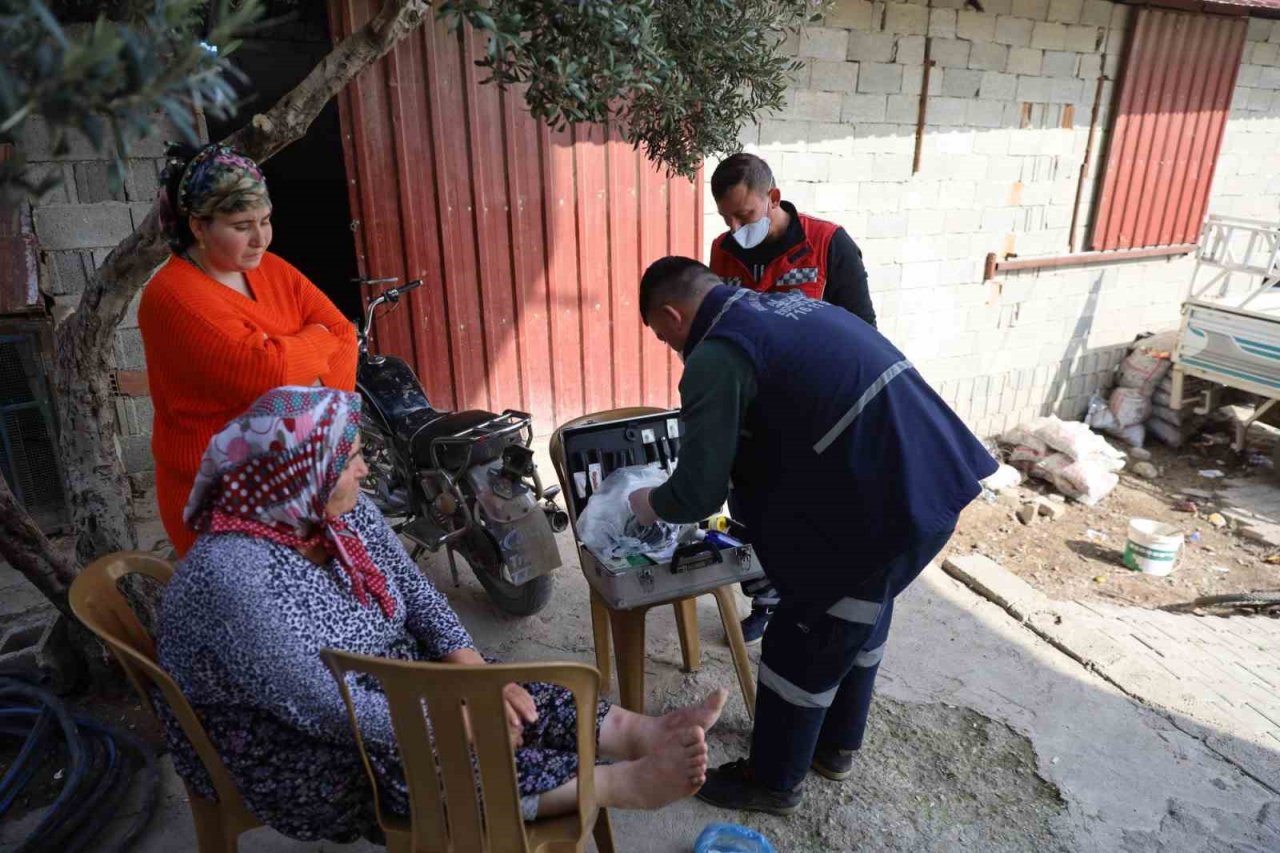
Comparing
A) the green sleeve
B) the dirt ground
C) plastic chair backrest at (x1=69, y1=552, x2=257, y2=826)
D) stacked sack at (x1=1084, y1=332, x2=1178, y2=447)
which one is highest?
the green sleeve

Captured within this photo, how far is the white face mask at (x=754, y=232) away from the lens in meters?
3.17

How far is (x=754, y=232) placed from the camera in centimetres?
318

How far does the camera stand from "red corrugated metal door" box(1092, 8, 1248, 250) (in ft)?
23.0

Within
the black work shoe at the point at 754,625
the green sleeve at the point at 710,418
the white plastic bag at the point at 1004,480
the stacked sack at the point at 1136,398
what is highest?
the green sleeve at the point at 710,418

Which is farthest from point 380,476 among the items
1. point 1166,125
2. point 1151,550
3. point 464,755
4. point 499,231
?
point 1166,125

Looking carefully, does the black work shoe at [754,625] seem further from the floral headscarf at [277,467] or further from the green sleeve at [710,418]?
the floral headscarf at [277,467]

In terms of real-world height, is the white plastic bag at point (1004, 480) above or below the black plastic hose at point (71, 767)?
below

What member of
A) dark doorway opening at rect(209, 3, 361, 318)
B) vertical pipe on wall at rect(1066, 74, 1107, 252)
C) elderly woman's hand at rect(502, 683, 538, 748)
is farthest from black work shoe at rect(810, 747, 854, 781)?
vertical pipe on wall at rect(1066, 74, 1107, 252)

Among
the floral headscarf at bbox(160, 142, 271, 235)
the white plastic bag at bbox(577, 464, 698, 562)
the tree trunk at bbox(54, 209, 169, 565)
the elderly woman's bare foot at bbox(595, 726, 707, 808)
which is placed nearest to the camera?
the elderly woman's bare foot at bbox(595, 726, 707, 808)

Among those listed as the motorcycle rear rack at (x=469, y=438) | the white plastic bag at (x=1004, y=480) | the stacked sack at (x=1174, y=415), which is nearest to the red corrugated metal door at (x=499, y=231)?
the motorcycle rear rack at (x=469, y=438)

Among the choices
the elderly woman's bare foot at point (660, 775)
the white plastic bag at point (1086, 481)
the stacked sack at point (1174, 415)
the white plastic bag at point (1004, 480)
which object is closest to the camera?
the elderly woman's bare foot at point (660, 775)

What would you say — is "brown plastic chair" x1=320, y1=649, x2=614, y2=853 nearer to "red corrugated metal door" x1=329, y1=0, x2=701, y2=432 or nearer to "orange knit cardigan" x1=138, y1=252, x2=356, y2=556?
"orange knit cardigan" x1=138, y1=252, x2=356, y2=556

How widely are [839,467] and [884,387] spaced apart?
0.23 meters

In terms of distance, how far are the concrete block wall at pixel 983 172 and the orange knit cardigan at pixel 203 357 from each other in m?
3.60
